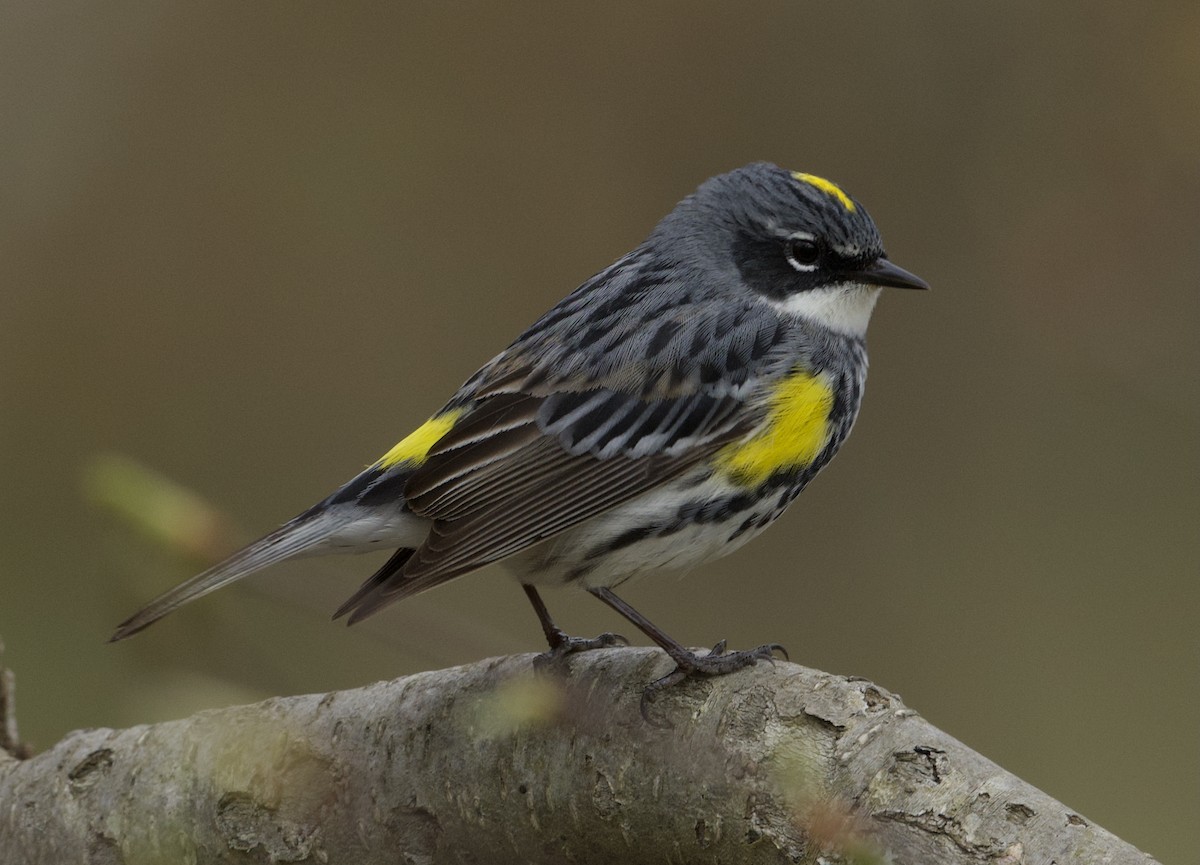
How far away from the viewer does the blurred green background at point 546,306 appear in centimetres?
666

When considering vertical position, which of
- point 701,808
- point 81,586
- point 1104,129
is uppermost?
point 1104,129

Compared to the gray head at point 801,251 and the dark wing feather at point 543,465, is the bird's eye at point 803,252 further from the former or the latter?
the dark wing feather at point 543,465

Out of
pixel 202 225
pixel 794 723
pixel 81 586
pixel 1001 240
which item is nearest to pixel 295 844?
pixel 794 723

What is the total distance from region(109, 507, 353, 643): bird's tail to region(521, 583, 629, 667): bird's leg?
2.00ft

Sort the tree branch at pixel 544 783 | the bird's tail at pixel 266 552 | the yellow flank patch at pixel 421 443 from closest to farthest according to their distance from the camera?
1. the tree branch at pixel 544 783
2. the bird's tail at pixel 266 552
3. the yellow flank patch at pixel 421 443

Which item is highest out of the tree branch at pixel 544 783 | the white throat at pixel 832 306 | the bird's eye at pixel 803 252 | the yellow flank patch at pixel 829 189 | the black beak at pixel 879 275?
the yellow flank patch at pixel 829 189

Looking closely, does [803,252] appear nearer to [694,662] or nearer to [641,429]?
[641,429]

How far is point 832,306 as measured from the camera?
4488 millimetres

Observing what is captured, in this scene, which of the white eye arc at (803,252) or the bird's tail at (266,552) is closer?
the bird's tail at (266,552)

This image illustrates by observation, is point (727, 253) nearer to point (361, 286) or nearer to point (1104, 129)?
point (1104, 129)

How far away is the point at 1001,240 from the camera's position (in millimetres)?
4883

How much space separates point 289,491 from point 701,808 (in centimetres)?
482

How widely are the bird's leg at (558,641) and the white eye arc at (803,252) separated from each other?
1302mm

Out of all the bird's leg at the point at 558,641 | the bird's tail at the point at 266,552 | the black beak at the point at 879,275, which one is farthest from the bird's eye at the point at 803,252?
the bird's tail at the point at 266,552
